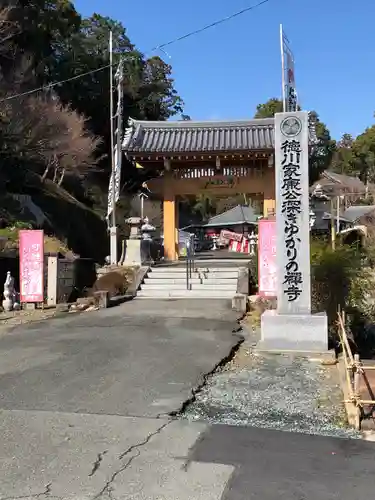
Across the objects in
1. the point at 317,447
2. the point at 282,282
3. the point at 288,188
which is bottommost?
the point at 317,447

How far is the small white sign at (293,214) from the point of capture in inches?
335

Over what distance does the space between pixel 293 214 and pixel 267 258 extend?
145 inches

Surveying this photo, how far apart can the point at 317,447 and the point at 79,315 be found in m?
8.54

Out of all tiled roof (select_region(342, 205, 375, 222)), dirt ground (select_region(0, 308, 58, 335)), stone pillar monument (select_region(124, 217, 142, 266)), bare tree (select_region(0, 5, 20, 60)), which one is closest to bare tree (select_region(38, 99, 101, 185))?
bare tree (select_region(0, 5, 20, 60))

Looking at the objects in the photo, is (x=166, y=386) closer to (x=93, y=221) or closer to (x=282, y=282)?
(x=282, y=282)

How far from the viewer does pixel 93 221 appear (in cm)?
2916

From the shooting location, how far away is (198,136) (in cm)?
2178

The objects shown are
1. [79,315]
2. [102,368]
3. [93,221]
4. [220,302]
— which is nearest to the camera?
[102,368]

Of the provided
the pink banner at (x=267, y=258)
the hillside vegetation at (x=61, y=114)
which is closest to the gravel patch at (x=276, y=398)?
the pink banner at (x=267, y=258)

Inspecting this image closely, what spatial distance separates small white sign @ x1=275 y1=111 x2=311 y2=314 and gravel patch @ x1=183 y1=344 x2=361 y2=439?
1.14 m

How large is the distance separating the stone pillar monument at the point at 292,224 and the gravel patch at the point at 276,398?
92 centimetres

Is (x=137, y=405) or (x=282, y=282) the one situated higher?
(x=282, y=282)

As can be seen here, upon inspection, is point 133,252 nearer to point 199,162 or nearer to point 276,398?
point 199,162

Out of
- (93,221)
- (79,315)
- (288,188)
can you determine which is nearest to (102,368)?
(288,188)
